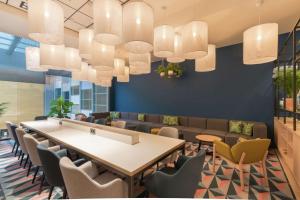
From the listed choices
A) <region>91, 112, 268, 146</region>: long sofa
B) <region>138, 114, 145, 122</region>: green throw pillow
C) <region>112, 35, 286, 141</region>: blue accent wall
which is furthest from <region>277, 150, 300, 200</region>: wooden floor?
<region>138, 114, 145, 122</region>: green throw pillow

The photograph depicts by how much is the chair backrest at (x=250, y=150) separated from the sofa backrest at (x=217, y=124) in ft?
6.56

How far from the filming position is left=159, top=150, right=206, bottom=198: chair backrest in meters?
1.31

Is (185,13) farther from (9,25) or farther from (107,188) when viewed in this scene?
(9,25)

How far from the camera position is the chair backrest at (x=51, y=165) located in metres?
1.58

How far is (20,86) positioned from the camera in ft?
18.5

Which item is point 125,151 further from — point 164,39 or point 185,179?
point 164,39

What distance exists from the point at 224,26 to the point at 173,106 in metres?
3.21

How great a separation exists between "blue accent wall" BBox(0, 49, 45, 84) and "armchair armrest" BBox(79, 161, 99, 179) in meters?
6.00

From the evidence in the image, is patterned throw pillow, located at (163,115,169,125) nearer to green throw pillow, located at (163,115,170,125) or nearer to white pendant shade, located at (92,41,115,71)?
green throw pillow, located at (163,115,170,125)

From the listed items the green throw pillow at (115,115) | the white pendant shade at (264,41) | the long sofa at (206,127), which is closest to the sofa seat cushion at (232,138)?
the long sofa at (206,127)

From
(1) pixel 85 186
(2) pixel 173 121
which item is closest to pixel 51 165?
(1) pixel 85 186

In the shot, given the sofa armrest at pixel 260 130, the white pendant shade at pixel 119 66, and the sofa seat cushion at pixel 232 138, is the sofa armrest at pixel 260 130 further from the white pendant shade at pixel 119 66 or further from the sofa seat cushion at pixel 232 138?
the white pendant shade at pixel 119 66

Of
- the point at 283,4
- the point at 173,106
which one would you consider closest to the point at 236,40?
the point at 283,4

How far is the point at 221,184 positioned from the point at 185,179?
1.41m
